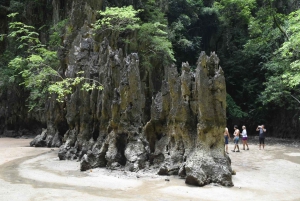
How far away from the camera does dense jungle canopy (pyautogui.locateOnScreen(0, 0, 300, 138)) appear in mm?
25234

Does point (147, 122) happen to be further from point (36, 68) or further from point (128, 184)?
point (36, 68)

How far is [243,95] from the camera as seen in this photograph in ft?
108

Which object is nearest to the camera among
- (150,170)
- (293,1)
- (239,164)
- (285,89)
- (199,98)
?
(199,98)

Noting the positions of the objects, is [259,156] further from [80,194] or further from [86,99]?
[80,194]

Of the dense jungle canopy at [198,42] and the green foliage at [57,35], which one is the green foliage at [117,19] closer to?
the dense jungle canopy at [198,42]

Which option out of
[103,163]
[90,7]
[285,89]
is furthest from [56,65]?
[285,89]

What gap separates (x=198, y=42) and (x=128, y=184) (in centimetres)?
2498

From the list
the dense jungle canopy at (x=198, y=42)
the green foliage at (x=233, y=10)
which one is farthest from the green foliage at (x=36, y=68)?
the green foliage at (x=233, y=10)

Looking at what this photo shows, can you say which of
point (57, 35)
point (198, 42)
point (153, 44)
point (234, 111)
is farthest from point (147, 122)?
point (198, 42)

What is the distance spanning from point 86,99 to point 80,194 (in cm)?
Answer: 757

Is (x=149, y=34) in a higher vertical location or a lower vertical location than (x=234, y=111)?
higher

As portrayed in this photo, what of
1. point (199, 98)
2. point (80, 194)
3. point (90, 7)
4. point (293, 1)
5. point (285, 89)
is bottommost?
point (80, 194)

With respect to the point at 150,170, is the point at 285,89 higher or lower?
higher

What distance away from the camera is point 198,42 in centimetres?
3334
